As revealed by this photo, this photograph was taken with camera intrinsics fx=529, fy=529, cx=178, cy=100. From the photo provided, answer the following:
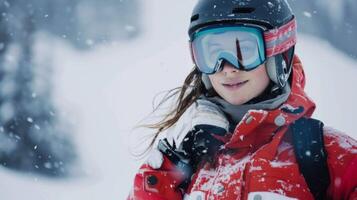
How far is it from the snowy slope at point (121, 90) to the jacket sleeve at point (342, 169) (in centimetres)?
514

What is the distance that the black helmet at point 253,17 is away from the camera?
1730mm

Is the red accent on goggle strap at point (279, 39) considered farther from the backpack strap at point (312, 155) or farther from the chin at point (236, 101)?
the backpack strap at point (312, 155)

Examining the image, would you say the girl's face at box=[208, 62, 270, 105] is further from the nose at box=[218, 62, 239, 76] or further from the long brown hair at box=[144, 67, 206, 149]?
the long brown hair at box=[144, 67, 206, 149]

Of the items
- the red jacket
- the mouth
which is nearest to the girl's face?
the mouth

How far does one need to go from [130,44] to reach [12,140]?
3558mm

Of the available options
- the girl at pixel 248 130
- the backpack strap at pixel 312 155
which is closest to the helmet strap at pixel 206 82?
the girl at pixel 248 130

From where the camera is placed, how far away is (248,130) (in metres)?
1.56

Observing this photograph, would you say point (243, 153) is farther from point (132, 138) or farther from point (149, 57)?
point (149, 57)

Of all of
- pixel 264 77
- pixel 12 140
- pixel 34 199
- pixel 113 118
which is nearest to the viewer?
pixel 264 77

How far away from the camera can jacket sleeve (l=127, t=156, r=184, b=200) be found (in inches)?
66.8

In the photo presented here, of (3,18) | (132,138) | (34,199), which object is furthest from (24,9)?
(34,199)

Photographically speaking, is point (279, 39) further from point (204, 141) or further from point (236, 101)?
point (204, 141)

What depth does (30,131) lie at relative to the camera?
7.38 meters

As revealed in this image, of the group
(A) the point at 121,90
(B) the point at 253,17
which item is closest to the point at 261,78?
(B) the point at 253,17
